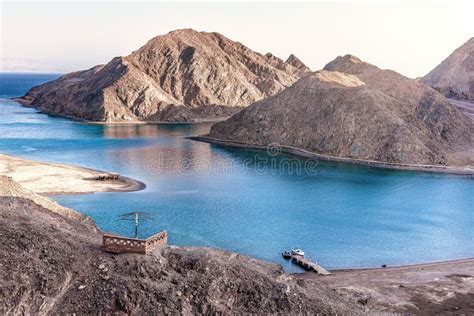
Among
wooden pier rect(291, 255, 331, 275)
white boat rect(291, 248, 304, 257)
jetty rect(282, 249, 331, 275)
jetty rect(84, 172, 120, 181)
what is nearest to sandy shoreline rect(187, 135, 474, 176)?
jetty rect(84, 172, 120, 181)

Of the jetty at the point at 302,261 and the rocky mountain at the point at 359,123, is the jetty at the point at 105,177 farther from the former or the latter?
the rocky mountain at the point at 359,123

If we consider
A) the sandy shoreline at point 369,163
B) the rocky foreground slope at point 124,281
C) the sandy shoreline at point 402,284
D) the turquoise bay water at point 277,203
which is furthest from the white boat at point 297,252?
the sandy shoreline at point 369,163

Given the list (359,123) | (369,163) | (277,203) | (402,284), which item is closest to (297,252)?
(402,284)

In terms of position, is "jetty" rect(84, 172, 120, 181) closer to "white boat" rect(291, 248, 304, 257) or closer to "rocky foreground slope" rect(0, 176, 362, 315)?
"white boat" rect(291, 248, 304, 257)

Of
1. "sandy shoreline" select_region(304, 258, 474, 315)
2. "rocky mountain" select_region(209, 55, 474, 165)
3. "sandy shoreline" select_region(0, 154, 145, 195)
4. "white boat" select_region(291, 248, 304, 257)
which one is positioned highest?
"rocky mountain" select_region(209, 55, 474, 165)

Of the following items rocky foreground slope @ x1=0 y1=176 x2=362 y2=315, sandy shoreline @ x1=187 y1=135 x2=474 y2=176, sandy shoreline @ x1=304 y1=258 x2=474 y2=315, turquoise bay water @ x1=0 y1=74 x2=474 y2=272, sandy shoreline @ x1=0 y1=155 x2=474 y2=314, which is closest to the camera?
rocky foreground slope @ x1=0 y1=176 x2=362 y2=315

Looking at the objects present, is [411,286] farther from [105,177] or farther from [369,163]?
[369,163]

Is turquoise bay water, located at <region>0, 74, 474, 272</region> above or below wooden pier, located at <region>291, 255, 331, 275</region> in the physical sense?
above

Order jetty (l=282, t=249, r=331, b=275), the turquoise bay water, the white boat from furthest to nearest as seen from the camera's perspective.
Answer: the turquoise bay water < the white boat < jetty (l=282, t=249, r=331, b=275)
